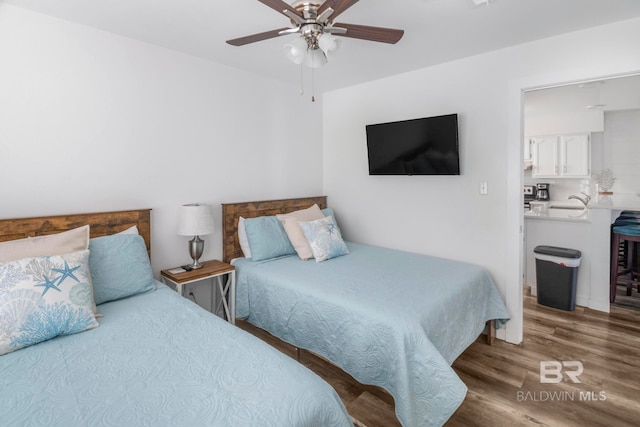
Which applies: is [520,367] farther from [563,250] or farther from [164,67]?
[164,67]

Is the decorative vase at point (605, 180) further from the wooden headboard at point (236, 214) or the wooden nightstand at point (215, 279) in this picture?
the wooden nightstand at point (215, 279)

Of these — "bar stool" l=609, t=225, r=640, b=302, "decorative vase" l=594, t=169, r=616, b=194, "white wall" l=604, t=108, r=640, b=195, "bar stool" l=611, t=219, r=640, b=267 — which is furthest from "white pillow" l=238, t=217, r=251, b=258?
"white wall" l=604, t=108, r=640, b=195

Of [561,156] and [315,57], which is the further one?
[561,156]

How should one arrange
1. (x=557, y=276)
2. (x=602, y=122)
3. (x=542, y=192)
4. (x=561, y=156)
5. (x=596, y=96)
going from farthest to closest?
(x=542, y=192), (x=561, y=156), (x=602, y=122), (x=596, y=96), (x=557, y=276)

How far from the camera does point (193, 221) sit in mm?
2664

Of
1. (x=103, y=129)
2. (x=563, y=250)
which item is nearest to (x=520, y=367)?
(x=563, y=250)

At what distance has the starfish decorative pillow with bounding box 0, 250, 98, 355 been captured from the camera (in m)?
1.50

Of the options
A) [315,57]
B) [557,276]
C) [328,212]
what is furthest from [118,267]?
[557,276]

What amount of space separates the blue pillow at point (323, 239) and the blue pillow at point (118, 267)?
1317 mm

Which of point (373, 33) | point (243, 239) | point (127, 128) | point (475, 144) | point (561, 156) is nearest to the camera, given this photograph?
point (373, 33)

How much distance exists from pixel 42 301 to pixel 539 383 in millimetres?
2930

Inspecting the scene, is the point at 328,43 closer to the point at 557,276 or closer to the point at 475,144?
the point at 475,144

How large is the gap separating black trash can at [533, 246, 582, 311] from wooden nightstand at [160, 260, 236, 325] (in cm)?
309

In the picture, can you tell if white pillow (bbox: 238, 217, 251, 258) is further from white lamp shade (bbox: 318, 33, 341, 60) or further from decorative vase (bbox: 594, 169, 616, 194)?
decorative vase (bbox: 594, 169, 616, 194)
